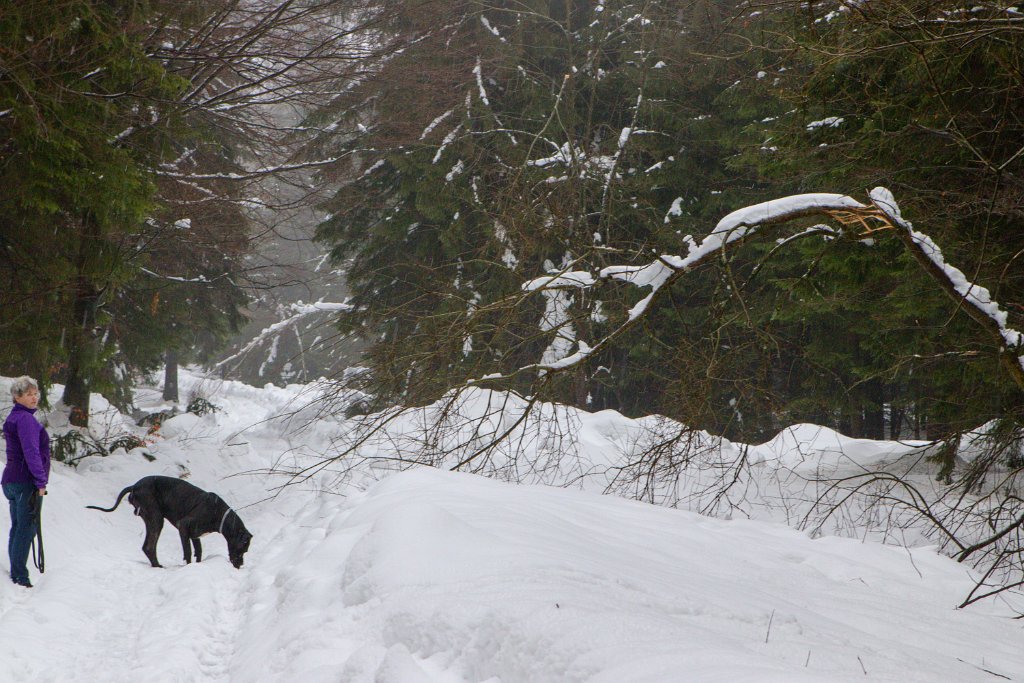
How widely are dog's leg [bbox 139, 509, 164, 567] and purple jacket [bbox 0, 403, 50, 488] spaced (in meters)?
1.62

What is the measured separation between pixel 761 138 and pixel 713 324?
7.55m

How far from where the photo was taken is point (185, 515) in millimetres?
8016

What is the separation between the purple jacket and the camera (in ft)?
20.6

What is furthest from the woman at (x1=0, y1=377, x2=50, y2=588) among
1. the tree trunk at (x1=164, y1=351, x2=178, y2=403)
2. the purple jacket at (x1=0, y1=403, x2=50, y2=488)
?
the tree trunk at (x1=164, y1=351, x2=178, y2=403)

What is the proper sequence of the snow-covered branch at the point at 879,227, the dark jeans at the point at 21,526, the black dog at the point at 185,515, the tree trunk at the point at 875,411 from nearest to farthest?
1. the snow-covered branch at the point at 879,227
2. the dark jeans at the point at 21,526
3. the black dog at the point at 185,515
4. the tree trunk at the point at 875,411

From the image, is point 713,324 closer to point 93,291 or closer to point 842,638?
point 842,638

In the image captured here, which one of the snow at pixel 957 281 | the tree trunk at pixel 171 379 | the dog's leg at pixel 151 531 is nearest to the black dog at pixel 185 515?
the dog's leg at pixel 151 531

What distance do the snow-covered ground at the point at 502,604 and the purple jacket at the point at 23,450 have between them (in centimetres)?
76

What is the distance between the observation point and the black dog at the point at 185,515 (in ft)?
25.8

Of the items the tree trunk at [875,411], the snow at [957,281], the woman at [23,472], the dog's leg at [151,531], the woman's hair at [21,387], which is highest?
the snow at [957,281]

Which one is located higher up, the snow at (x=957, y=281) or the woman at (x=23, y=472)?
the snow at (x=957, y=281)

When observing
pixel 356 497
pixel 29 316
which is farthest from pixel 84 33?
pixel 356 497

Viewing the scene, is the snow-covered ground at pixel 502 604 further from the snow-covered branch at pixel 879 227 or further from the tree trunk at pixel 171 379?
the tree trunk at pixel 171 379

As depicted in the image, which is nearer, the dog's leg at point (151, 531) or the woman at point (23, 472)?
the woman at point (23, 472)
